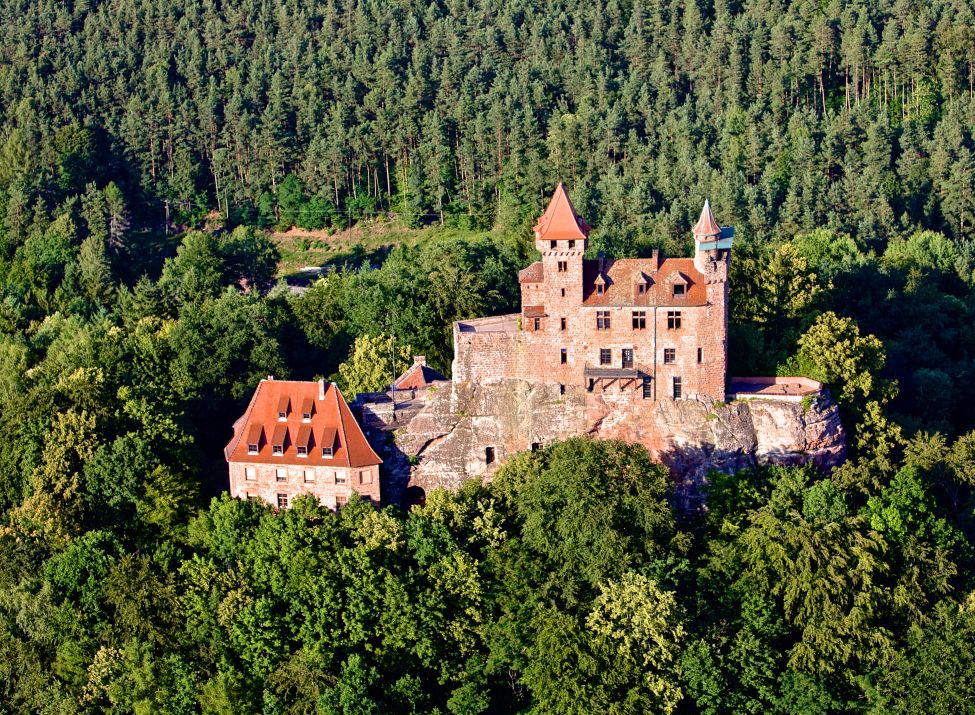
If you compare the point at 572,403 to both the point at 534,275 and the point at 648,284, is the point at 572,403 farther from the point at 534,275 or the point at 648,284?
the point at 648,284

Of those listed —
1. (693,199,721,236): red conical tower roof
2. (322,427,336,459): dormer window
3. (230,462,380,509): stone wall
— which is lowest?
(230,462,380,509): stone wall

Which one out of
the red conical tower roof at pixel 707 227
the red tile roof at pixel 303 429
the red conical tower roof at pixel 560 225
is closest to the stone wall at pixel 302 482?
the red tile roof at pixel 303 429

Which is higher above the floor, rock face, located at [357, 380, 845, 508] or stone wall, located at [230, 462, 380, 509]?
rock face, located at [357, 380, 845, 508]

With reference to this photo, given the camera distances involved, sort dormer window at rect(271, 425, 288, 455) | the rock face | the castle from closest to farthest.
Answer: the castle → the rock face → dormer window at rect(271, 425, 288, 455)

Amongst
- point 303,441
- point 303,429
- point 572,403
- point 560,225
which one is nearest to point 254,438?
point 303,429

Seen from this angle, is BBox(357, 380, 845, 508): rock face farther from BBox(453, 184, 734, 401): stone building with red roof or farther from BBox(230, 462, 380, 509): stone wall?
BBox(230, 462, 380, 509): stone wall

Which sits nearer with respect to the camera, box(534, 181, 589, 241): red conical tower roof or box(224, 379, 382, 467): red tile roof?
box(534, 181, 589, 241): red conical tower roof

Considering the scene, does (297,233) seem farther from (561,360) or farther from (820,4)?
(561,360)

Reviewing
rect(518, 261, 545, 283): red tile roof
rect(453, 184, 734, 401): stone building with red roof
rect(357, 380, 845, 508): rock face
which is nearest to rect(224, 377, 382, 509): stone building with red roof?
rect(357, 380, 845, 508): rock face
